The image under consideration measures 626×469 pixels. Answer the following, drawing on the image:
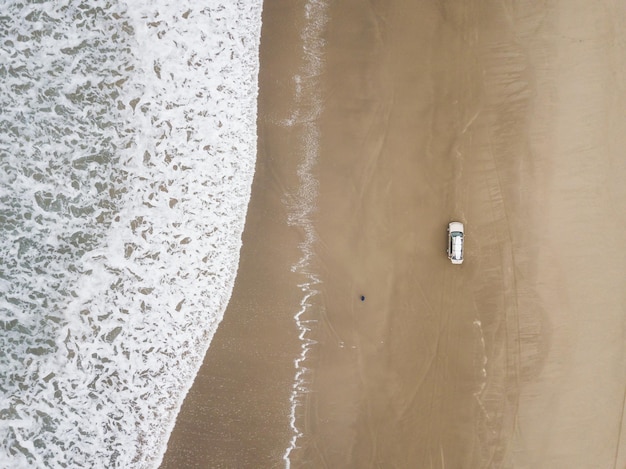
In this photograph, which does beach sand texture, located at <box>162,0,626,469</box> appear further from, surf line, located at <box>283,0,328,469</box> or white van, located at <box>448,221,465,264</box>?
white van, located at <box>448,221,465,264</box>

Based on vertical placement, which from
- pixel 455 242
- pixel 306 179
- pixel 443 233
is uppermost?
pixel 306 179

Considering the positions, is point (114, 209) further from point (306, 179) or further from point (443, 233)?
point (443, 233)

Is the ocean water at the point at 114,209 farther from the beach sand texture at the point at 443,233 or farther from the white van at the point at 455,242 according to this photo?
the white van at the point at 455,242

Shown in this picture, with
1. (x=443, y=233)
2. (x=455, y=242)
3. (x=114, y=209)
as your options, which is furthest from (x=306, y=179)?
(x=114, y=209)

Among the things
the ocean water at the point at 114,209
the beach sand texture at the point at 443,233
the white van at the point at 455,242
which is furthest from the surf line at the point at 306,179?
the white van at the point at 455,242

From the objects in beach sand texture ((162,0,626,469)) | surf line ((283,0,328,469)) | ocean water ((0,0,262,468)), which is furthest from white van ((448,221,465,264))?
ocean water ((0,0,262,468))

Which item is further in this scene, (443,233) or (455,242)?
(443,233)
